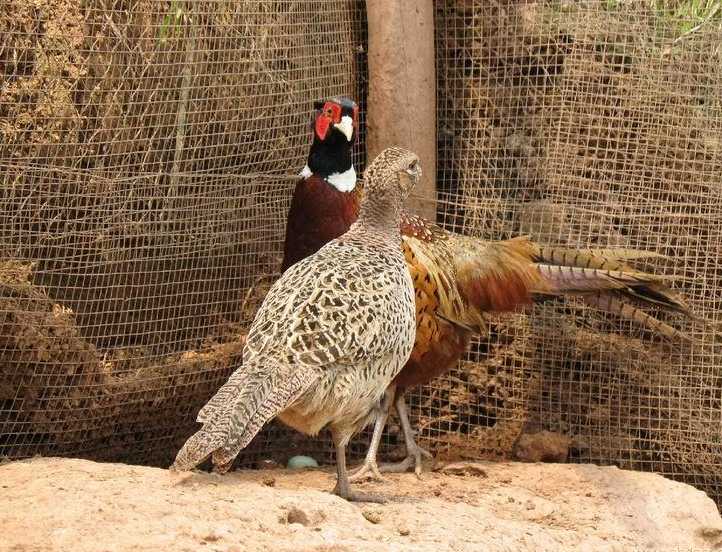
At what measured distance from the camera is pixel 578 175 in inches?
244

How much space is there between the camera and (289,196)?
5.98 m

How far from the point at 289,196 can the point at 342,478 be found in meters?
1.93

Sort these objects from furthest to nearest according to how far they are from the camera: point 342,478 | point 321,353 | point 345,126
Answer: point 345,126 → point 342,478 → point 321,353

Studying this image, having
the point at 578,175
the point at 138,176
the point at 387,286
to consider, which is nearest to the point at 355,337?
the point at 387,286

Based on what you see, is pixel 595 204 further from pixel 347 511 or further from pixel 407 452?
pixel 347 511

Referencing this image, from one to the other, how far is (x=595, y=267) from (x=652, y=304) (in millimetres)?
365

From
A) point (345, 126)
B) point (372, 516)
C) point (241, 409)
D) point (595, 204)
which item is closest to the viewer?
point (241, 409)

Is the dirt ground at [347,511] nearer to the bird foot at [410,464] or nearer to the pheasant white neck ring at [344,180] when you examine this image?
the bird foot at [410,464]

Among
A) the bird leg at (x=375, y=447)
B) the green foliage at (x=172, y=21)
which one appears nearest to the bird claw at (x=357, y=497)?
the bird leg at (x=375, y=447)

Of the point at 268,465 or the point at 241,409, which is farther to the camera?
the point at 268,465

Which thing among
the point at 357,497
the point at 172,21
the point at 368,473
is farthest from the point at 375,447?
the point at 172,21

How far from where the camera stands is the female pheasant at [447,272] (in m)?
5.63

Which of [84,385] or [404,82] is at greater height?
[404,82]

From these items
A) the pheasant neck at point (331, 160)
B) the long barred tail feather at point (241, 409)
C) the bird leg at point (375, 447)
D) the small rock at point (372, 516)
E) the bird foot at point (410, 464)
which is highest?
the pheasant neck at point (331, 160)
